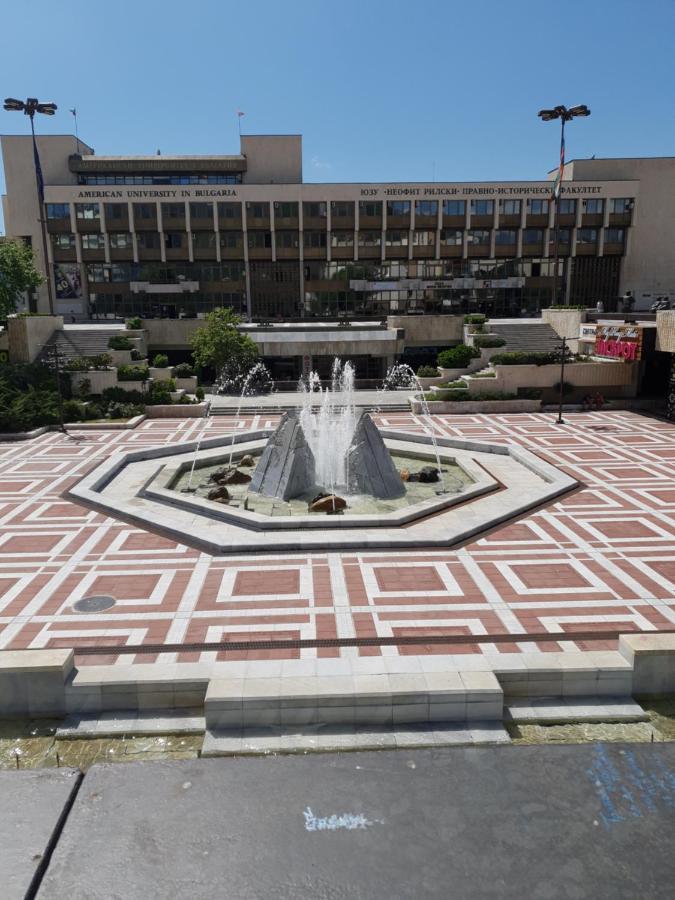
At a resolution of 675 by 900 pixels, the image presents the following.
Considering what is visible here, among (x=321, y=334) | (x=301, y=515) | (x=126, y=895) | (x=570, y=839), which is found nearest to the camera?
(x=126, y=895)

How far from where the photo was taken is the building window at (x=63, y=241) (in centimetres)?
5144

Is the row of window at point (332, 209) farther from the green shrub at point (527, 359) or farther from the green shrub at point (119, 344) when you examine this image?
the green shrub at point (527, 359)

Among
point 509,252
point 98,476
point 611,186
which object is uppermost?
point 611,186

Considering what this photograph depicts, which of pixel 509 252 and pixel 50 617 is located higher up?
pixel 509 252

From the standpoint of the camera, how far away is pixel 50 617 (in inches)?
424

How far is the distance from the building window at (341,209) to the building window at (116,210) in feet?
53.4

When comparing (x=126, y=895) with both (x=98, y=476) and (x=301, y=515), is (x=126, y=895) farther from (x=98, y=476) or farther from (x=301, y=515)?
(x=98, y=476)

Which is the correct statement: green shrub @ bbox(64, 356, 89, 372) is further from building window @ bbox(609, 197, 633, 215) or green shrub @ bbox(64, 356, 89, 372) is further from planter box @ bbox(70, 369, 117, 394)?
building window @ bbox(609, 197, 633, 215)

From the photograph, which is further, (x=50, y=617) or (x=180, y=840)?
(x=50, y=617)

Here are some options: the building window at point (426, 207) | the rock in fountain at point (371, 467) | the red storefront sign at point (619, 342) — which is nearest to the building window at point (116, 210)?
the building window at point (426, 207)

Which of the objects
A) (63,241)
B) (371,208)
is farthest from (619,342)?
(63,241)

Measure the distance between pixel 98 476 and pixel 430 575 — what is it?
441 inches

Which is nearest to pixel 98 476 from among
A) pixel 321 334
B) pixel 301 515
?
pixel 301 515

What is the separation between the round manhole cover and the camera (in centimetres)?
1105
